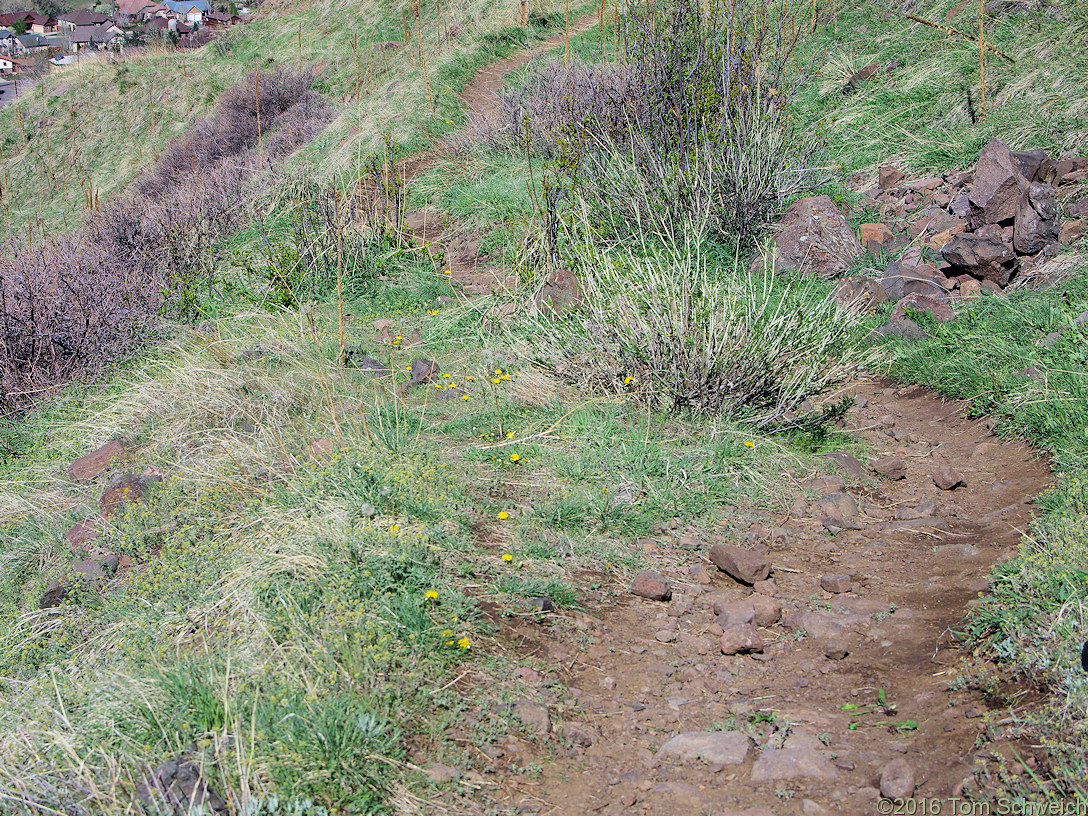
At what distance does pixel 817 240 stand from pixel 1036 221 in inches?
53.9

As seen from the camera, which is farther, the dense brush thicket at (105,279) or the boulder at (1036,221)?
the dense brush thicket at (105,279)

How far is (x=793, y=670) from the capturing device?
104 inches

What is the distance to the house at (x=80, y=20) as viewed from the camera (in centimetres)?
7335

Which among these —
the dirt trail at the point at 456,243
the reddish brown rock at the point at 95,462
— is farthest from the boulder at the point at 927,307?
the reddish brown rock at the point at 95,462

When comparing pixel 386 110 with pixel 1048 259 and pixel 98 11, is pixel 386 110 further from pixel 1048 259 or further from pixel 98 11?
pixel 98 11

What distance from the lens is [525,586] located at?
2836 millimetres

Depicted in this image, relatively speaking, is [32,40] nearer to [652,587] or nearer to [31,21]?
[31,21]

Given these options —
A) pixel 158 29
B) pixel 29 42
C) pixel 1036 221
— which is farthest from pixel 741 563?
pixel 29 42

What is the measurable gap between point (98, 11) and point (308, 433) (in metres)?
94.5

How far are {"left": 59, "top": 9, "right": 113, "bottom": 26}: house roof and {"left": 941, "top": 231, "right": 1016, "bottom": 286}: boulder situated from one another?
8457cm

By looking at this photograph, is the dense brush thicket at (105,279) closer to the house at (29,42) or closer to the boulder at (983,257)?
the boulder at (983,257)

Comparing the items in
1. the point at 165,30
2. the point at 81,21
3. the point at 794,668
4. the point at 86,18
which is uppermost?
the point at 86,18

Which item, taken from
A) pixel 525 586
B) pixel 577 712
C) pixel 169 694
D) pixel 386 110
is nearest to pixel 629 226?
pixel 525 586

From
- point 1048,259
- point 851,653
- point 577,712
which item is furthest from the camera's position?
point 1048,259
